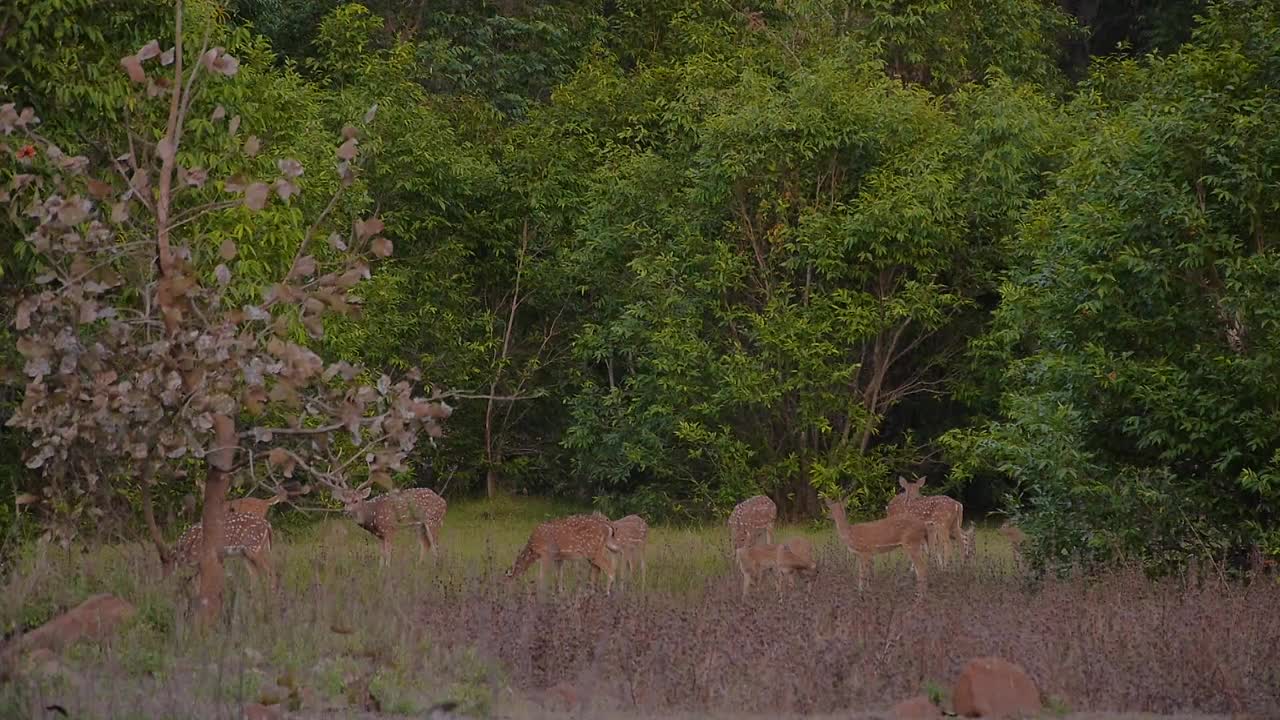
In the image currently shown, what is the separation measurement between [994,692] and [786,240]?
44.9 feet

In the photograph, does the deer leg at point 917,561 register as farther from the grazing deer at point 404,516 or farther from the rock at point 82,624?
the rock at point 82,624

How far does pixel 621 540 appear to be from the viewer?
14.8m

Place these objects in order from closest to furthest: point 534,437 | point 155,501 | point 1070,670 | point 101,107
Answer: point 1070,670
point 101,107
point 155,501
point 534,437

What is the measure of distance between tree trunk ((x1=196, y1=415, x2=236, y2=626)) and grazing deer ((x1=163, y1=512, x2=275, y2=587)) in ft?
6.90

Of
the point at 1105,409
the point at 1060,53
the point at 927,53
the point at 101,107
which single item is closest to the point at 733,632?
the point at 1105,409

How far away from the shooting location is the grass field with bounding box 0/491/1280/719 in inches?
328

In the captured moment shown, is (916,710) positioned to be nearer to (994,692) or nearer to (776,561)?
(994,692)

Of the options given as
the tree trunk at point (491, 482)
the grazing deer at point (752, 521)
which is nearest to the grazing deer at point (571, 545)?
the grazing deer at point (752, 521)

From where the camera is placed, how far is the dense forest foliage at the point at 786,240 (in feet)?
41.7

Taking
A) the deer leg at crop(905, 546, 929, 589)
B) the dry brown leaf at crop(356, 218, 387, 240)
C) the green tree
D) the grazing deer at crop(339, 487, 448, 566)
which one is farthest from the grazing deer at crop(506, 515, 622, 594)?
the dry brown leaf at crop(356, 218, 387, 240)

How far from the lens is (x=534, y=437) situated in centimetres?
2698

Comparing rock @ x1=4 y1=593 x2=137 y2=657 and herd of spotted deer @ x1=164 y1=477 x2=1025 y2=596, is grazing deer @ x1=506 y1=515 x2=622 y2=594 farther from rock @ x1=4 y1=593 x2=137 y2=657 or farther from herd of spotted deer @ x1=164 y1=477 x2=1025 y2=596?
rock @ x1=4 y1=593 x2=137 y2=657

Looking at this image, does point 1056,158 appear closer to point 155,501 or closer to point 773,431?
point 773,431

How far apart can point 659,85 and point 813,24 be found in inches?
94.9
